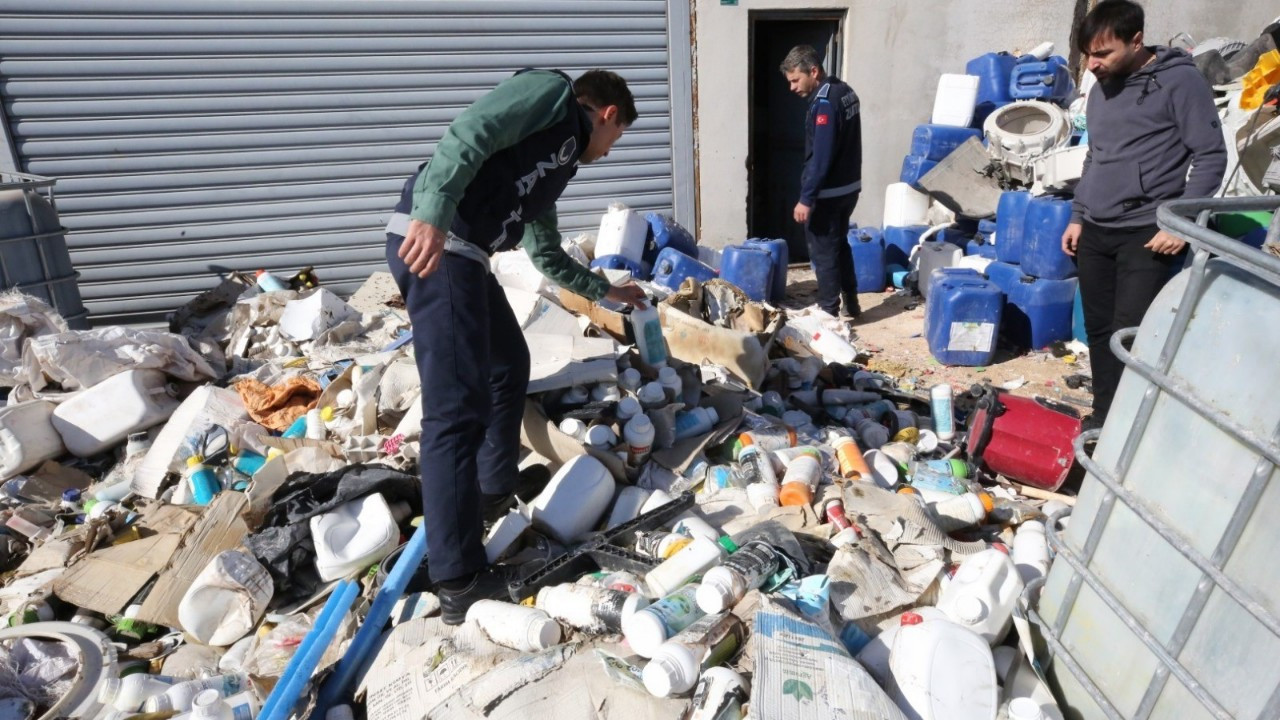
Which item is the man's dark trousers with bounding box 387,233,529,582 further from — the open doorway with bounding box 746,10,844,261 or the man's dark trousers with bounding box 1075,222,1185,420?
the open doorway with bounding box 746,10,844,261

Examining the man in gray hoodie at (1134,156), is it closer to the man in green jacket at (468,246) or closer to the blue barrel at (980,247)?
the man in green jacket at (468,246)

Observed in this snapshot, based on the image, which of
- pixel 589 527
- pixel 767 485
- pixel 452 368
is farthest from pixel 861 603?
pixel 452 368

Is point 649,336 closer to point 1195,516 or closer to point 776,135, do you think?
point 1195,516

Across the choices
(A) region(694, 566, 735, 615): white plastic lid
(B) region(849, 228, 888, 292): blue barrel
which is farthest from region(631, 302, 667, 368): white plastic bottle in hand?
(B) region(849, 228, 888, 292): blue barrel

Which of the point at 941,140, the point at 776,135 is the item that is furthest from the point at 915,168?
the point at 776,135

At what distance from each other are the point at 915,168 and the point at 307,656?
6747 mm

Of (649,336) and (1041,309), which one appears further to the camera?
(1041,309)

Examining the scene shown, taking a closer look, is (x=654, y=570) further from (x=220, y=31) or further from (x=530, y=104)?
(x=220, y=31)

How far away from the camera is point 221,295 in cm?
585

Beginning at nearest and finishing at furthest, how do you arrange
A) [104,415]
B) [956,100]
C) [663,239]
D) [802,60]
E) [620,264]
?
[104,415] < [802,60] < [620,264] < [663,239] < [956,100]

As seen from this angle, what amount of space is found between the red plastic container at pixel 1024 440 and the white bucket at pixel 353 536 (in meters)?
2.49

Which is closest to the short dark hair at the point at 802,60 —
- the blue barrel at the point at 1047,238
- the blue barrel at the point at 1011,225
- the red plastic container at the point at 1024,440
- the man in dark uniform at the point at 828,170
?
the man in dark uniform at the point at 828,170

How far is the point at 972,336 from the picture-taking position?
519 centimetres

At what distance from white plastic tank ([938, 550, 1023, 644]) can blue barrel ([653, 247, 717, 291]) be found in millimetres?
3867
